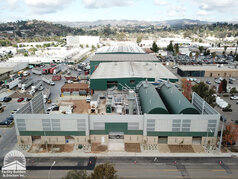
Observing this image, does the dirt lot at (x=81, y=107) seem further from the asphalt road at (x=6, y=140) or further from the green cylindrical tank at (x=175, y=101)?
the green cylindrical tank at (x=175, y=101)

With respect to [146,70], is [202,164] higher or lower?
lower

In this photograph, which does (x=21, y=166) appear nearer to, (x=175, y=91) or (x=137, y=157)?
(x=137, y=157)

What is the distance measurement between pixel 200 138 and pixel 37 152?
30.5m

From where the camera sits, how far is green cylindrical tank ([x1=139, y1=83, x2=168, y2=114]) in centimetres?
3422

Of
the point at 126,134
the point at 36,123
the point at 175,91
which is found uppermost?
the point at 175,91

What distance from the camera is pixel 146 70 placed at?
63000mm

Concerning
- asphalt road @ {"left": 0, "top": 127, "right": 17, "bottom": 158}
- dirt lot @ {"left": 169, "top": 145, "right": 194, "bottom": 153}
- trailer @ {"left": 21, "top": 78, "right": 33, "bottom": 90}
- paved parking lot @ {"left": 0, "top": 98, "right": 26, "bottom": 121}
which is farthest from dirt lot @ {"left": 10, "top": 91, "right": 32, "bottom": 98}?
dirt lot @ {"left": 169, "top": 145, "right": 194, "bottom": 153}

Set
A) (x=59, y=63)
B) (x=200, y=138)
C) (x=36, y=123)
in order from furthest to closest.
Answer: (x=59, y=63)
(x=200, y=138)
(x=36, y=123)

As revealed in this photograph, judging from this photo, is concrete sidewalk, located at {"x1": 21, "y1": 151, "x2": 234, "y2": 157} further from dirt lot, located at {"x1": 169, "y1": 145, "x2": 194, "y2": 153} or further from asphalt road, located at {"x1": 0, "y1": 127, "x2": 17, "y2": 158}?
asphalt road, located at {"x1": 0, "y1": 127, "x2": 17, "y2": 158}

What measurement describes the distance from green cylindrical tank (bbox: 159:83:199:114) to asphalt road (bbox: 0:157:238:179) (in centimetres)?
851

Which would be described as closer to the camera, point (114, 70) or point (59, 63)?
point (114, 70)

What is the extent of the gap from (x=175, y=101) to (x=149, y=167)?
1520cm

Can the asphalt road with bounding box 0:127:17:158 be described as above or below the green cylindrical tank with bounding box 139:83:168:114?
below

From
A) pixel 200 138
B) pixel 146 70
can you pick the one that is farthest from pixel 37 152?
pixel 146 70
